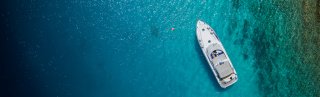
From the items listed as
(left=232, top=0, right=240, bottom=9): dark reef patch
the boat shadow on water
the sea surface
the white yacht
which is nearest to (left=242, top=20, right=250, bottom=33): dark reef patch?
the sea surface

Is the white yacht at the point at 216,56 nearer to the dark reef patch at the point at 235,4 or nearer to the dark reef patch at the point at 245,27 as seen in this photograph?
the dark reef patch at the point at 245,27

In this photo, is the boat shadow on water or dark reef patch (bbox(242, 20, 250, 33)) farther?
dark reef patch (bbox(242, 20, 250, 33))

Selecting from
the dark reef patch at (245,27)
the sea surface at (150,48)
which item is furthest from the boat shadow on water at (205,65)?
the dark reef patch at (245,27)

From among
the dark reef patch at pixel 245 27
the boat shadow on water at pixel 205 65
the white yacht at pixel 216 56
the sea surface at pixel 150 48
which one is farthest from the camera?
the dark reef patch at pixel 245 27

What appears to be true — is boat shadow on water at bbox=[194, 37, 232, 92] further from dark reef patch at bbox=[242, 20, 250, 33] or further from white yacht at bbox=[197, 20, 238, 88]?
dark reef patch at bbox=[242, 20, 250, 33]

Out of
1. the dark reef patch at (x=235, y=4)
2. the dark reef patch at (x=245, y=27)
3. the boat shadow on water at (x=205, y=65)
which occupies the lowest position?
the boat shadow on water at (x=205, y=65)

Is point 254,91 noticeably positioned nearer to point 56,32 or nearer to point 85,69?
point 85,69
